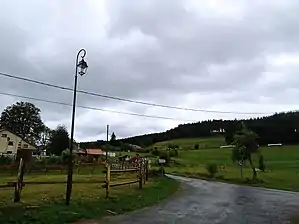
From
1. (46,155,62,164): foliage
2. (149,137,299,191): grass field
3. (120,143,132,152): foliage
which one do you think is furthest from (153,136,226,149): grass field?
(46,155,62,164): foliage

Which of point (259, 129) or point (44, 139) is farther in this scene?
point (44, 139)

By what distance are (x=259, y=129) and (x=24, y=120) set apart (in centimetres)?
5601

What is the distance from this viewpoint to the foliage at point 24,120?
9588 centimetres

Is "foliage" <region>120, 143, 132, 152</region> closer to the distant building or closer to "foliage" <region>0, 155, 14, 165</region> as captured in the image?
the distant building

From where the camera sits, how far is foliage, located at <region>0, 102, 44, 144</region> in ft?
315

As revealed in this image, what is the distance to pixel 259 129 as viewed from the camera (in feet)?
202

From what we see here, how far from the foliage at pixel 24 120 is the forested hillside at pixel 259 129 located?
30160 millimetres

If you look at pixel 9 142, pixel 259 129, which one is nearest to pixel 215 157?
pixel 259 129

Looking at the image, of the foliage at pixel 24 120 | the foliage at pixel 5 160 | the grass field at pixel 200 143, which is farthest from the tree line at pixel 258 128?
the foliage at pixel 24 120

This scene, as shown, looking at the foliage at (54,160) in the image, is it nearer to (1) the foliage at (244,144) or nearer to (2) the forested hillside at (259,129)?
(2) the forested hillside at (259,129)

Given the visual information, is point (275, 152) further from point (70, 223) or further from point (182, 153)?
point (70, 223)

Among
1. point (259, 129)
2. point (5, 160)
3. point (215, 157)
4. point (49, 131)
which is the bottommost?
point (5, 160)

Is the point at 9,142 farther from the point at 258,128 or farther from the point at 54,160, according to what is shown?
the point at 258,128

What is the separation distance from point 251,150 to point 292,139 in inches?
1484
